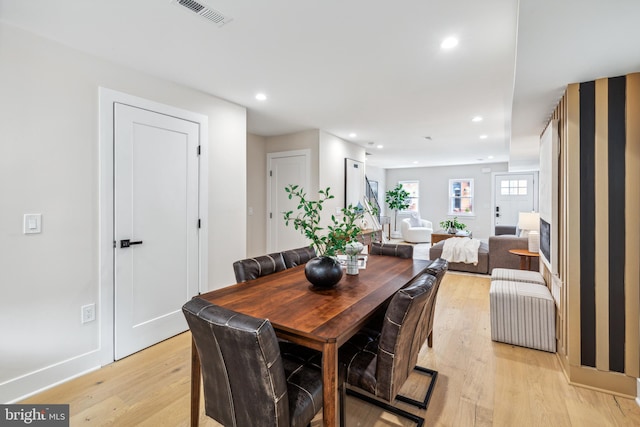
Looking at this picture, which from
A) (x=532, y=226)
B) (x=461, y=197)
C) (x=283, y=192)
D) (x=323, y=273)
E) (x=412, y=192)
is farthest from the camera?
(x=412, y=192)

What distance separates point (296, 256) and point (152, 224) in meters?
1.38

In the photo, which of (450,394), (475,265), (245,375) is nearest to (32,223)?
(245,375)

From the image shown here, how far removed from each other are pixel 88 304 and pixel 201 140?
1.78 meters

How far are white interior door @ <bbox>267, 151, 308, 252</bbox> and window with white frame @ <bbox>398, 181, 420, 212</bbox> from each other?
6651 millimetres

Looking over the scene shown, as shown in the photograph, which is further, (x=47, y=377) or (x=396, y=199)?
(x=396, y=199)

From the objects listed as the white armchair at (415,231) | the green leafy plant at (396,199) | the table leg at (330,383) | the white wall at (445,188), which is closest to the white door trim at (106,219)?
the table leg at (330,383)

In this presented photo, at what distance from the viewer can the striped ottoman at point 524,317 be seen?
2.61 meters

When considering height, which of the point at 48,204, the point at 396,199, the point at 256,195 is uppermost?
the point at 396,199

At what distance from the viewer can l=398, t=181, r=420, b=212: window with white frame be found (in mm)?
10508

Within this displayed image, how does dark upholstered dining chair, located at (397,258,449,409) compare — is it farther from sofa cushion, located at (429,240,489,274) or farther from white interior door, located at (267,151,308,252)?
sofa cushion, located at (429,240,489,274)

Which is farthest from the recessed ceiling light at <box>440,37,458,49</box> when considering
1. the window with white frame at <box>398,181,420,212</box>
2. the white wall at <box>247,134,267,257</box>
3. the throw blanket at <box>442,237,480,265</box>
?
the window with white frame at <box>398,181,420,212</box>

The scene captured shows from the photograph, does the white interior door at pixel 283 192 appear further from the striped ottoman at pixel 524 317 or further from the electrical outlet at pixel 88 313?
the electrical outlet at pixel 88 313

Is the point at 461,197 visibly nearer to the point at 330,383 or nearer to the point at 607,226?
the point at 607,226

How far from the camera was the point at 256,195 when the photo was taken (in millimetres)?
5172
